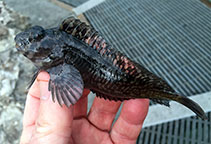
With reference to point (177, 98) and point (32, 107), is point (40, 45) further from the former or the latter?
point (177, 98)

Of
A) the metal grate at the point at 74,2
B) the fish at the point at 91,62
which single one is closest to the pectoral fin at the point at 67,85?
the fish at the point at 91,62

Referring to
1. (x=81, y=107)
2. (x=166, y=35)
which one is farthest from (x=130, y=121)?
(x=166, y=35)

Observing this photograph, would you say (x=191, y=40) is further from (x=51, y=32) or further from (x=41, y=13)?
(x=41, y=13)

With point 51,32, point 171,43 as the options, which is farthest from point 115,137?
point 171,43

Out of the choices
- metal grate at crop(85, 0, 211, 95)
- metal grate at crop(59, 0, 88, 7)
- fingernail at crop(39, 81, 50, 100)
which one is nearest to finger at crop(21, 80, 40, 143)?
fingernail at crop(39, 81, 50, 100)

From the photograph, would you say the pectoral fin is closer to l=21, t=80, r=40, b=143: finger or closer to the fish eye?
the fish eye

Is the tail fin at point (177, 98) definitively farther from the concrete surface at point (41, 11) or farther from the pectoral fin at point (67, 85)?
the concrete surface at point (41, 11)

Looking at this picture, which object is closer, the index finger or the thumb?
the thumb
